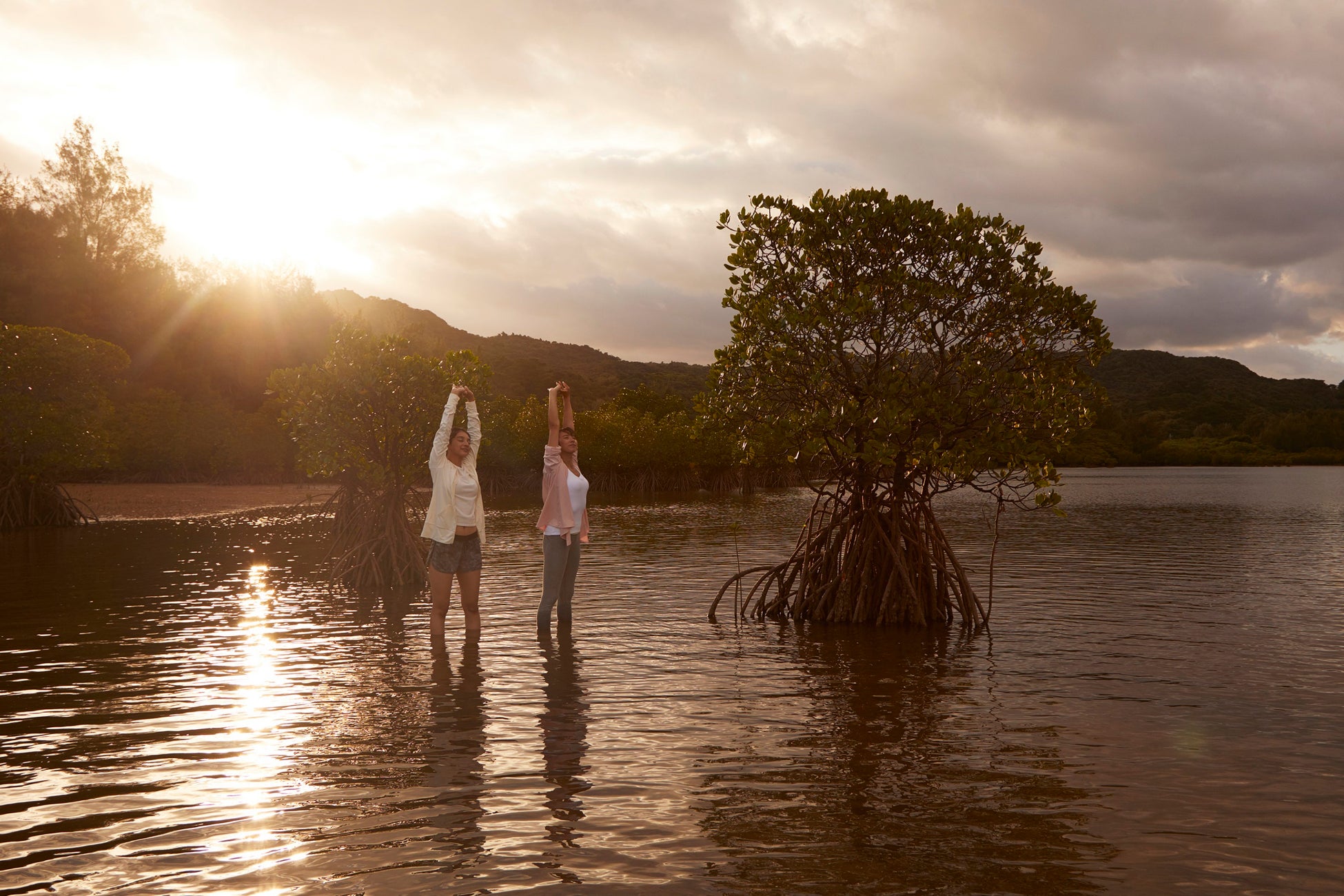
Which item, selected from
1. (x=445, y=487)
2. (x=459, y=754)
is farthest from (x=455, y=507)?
(x=459, y=754)

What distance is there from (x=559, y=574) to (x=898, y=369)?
6540 millimetres

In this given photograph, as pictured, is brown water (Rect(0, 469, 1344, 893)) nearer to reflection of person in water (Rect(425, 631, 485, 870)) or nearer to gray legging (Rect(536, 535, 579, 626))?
reflection of person in water (Rect(425, 631, 485, 870))

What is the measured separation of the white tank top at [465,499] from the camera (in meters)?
13.2

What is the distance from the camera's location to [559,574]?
14945 millimetres

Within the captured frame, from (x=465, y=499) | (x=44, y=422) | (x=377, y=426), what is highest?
(x=44, y=422)

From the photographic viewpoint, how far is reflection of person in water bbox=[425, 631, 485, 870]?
23.1 ft

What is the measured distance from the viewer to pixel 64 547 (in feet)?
102

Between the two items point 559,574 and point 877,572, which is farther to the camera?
point 877,572

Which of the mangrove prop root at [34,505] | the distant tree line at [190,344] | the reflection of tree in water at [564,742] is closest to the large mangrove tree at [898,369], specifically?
the reflection of tree in water at [564,742]

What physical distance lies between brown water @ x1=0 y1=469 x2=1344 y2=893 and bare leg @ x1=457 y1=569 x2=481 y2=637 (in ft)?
2.11

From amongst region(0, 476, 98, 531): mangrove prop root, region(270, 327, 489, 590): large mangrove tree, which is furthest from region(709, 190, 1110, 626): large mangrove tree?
region(0, 476, 98, 531): mangrove prop root

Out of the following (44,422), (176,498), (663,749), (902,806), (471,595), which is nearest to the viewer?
(902,806)

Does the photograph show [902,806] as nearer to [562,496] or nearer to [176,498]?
[562,496]

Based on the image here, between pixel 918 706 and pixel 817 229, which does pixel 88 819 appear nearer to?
pixel 918 706
